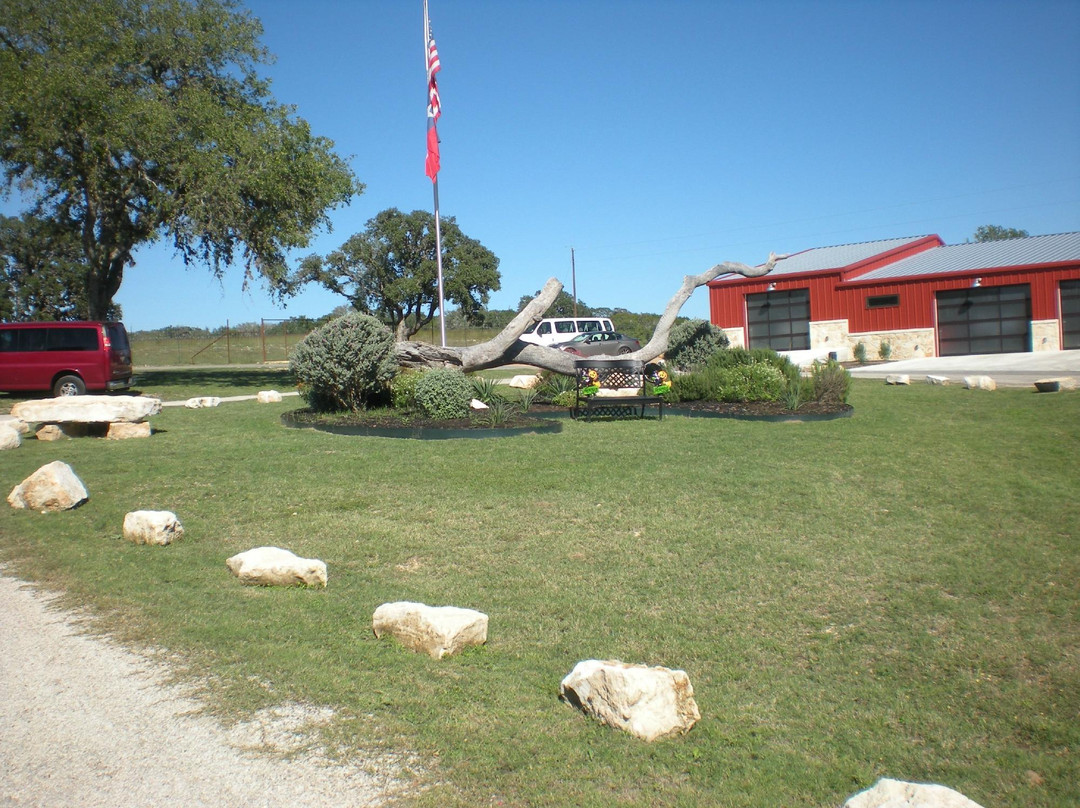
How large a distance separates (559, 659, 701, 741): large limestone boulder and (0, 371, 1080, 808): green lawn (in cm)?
7

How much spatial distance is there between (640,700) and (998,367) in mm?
23405

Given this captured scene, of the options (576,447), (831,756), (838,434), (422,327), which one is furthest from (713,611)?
(422,327)

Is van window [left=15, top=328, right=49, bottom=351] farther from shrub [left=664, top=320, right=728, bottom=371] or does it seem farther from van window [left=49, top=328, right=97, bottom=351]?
shrub [left=664, top=320, right=728, bottom=371]

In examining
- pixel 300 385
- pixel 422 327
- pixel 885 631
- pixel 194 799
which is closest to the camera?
pixel 194 799

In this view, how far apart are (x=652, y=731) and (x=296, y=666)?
1835 millimetres

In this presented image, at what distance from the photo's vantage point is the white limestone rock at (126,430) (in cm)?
1186

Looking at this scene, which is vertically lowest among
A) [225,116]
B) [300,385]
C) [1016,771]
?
[1016,771]

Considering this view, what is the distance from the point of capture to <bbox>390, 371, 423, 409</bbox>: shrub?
12.8m

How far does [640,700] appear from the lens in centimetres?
350

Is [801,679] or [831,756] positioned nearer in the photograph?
[831,756]

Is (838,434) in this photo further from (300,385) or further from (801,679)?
(300,385)

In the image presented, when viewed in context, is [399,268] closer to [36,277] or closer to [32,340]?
[36,277]

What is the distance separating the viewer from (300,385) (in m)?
13.2

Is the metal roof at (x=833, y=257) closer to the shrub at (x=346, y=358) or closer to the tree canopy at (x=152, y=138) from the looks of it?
the tree canopy at (x=152, y=138)
